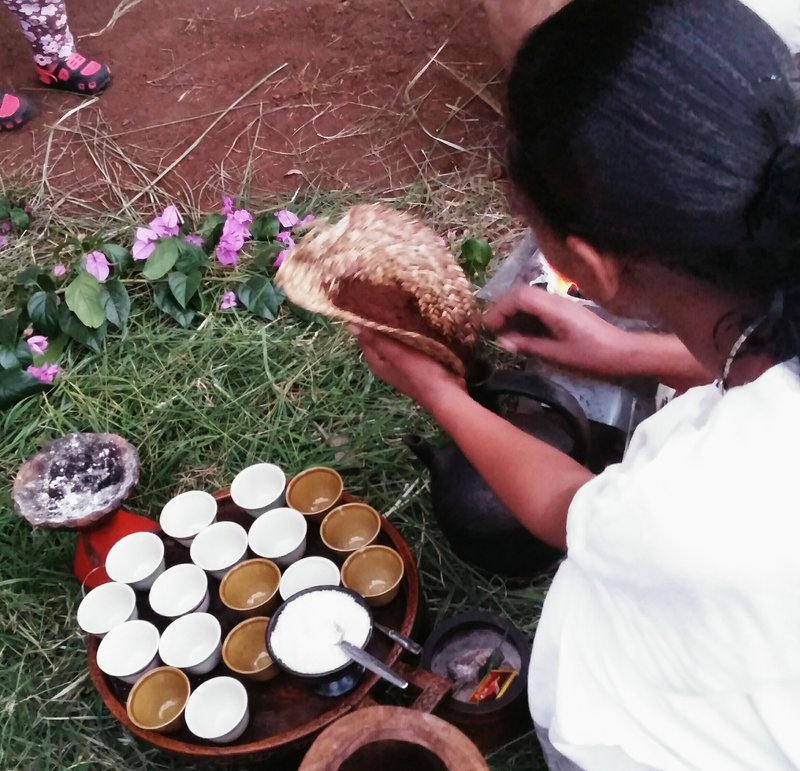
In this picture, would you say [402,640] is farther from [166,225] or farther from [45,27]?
[45,27]

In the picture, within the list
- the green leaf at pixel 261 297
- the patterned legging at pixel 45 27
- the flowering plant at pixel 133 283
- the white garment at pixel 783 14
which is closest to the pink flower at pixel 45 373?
the flowering plant at pixel 133 283

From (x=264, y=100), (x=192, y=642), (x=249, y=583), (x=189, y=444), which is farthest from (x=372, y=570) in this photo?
(x=264, y=100)

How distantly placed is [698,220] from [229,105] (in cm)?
229

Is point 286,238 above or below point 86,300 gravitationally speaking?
above

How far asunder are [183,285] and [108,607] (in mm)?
949

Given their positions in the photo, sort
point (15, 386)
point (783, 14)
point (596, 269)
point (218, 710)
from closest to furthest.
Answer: point (596, 269)
point (218, 710)
point (783, 14)
point (15, 386)

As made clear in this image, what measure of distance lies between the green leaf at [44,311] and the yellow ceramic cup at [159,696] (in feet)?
3.57

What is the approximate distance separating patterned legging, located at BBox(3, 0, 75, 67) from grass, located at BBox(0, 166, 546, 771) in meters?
0.83

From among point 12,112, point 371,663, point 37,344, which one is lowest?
point 12,112

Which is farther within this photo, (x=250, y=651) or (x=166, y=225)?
(x=166, y=225)


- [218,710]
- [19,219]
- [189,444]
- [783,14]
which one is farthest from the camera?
[19,219]

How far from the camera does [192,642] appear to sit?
Answer: 56.9 inches

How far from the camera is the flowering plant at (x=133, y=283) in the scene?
212 cm

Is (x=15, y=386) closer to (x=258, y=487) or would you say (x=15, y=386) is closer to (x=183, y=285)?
(x=183, y=285)
